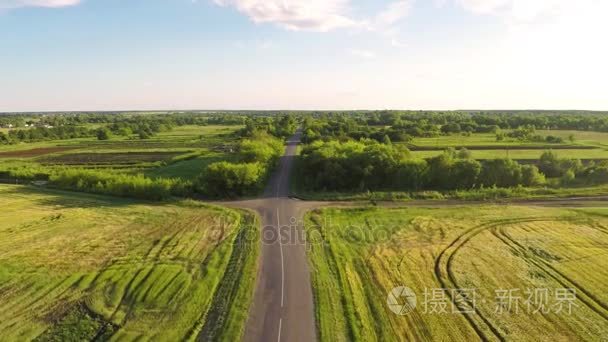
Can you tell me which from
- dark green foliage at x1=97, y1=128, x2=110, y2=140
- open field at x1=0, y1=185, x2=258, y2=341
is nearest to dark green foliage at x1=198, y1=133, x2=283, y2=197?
open field at x1=0, y1=185, x2=258, y2=341

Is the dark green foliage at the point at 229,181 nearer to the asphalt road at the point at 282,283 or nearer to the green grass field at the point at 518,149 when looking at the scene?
the asphalt road at the point at 282,283

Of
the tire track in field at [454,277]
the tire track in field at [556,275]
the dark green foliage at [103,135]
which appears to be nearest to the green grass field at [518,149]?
the tire track in field at [454,277]

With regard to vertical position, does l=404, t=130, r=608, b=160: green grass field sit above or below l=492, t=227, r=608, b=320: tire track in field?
above

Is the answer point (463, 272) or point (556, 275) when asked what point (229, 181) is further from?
point (556, 275)

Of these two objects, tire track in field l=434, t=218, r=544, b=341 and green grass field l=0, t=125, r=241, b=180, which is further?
green grass field l=0, t=125, r=241, b=180

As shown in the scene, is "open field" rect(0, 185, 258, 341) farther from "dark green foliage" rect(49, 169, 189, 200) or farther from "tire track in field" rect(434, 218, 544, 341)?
"tire track in field" rect(434, 218, 544, 341)

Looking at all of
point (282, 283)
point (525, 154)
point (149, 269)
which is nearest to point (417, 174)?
point (282, 283)

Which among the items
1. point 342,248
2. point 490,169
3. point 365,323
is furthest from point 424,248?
point 490,169
